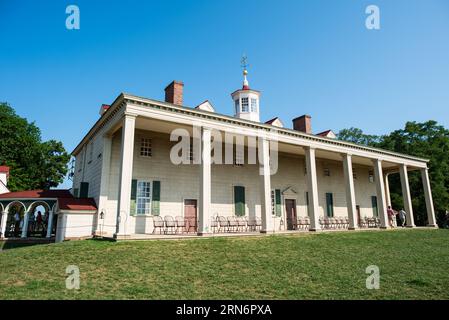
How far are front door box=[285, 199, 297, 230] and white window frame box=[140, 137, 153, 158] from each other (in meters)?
10.9

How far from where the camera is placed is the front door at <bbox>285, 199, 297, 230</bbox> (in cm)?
2245

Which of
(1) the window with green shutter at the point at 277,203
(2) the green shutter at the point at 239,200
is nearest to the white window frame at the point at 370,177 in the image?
(1) the window with green shutter at the point at 277,203

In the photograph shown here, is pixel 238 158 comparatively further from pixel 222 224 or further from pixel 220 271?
pixel 220 271

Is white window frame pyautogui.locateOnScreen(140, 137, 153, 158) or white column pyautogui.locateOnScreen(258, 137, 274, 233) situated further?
white window frame pyautogui.locateOnScreen(140, 137, 153, 158)

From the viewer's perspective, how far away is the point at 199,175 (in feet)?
53.3

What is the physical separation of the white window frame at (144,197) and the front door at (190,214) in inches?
88.4

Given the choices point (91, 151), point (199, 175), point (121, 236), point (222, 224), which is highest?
point (91, 151)

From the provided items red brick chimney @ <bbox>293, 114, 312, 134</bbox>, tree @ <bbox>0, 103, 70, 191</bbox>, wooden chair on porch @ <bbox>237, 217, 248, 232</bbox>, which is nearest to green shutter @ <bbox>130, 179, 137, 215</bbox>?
wooden chair on porch @ <bbox>237, 217, 248, 232</bbox>

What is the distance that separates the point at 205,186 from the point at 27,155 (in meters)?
32.2

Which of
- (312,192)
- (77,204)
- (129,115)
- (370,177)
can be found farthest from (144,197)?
(370,177)

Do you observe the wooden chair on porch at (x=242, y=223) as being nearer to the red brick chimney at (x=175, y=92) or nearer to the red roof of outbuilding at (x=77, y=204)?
the red brick chimney at (x=175, y=92)

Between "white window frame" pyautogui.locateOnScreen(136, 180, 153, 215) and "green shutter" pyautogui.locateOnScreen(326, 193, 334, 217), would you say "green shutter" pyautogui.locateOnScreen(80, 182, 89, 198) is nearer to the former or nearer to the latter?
"white window frame" pyautogui.locateOnScreen(136, 180, 153, 215)
